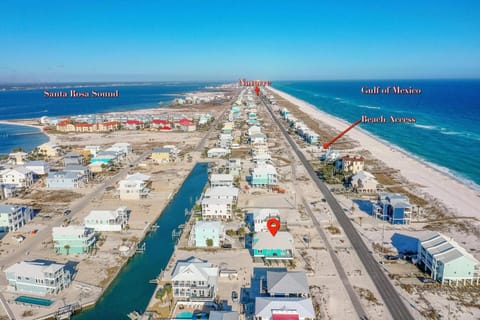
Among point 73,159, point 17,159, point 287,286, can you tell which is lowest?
point 287,286

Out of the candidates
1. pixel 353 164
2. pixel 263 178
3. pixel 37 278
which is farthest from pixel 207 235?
pixel 353 164

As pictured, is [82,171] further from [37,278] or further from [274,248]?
[274,248]

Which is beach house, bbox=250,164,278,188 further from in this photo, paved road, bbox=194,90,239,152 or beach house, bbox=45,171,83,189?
paved road, bbox=194,90,239,152

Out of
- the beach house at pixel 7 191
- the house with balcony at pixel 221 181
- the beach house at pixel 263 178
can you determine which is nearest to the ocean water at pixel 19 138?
the beach house at pixel 7 191

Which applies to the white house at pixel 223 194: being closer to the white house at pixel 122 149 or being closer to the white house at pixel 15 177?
the white house at pixel 15 177

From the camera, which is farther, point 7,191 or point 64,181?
point 64,181

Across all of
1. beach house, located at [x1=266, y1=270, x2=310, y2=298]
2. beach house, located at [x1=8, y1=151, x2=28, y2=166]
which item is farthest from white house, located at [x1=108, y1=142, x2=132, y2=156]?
beach house, located at [x1=266, y1=270, x2=310, y2=298]
